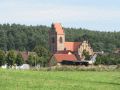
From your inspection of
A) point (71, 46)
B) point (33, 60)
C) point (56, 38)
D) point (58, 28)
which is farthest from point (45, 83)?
point (58, 28)

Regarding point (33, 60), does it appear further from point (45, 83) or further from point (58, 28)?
point (45, 83)

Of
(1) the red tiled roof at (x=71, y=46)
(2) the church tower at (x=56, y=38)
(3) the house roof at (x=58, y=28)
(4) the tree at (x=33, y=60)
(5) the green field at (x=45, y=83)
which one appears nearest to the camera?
(5) the green field at (x=45, y=83)

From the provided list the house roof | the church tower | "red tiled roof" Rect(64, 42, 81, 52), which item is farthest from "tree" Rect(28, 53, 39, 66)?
the house roof

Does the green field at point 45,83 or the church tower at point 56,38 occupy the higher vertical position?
the church tower at point 56,38

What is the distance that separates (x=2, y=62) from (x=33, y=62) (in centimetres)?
1534

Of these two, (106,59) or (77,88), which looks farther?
(106,59)

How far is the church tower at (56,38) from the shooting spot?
18575 cm

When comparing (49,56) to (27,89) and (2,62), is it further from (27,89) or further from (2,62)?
(27,89)

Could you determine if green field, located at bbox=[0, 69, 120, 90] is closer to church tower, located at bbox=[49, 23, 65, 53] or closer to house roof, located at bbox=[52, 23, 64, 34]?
church tower, located at bbox=[49, 23, 65, 53]

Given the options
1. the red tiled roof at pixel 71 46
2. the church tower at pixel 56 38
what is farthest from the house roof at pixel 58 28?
the red tiled roof at pixel 71 46

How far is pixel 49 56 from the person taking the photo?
465 feet

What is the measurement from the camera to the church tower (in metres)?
186

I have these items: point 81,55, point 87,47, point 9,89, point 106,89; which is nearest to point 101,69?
point 106,89

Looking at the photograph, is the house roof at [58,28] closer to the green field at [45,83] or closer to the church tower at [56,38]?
the church tower at [56,38]
